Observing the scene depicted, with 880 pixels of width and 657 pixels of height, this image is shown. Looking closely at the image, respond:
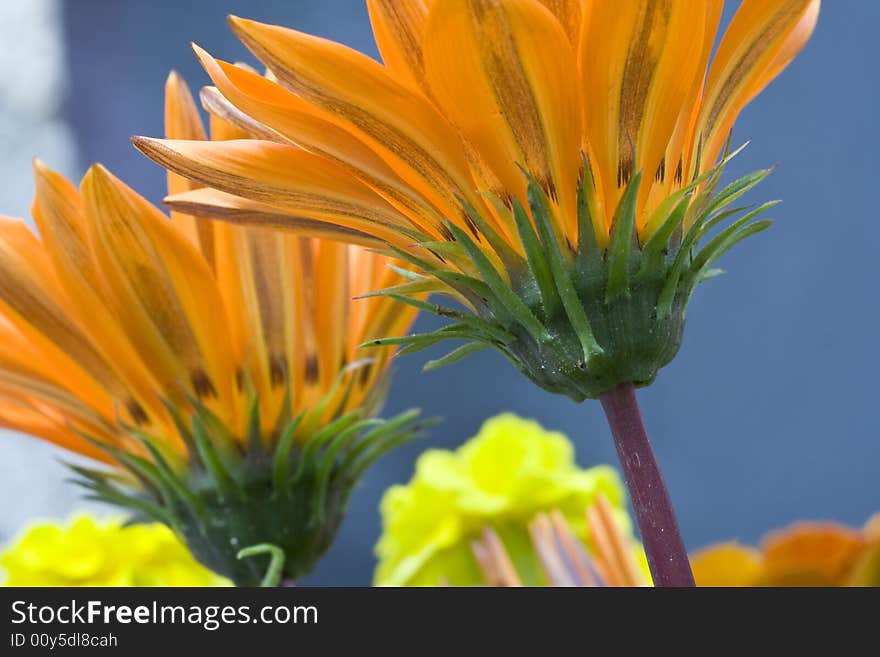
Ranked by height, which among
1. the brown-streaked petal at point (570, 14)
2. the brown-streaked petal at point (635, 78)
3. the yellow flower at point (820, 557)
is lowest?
the yellow flower at point (820, 557)

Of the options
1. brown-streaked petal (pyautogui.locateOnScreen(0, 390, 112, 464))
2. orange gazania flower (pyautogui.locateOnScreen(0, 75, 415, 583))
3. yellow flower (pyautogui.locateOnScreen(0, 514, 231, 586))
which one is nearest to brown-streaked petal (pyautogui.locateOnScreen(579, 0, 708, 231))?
orange gazania flower (pyautogui.locateOnScreen(0, 75, 415, 583))

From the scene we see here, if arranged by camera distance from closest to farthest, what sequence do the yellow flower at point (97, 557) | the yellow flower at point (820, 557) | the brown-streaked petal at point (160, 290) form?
the yellow flower at point (820, 557), the brown-streaked petal at point (160, 290), the yellow flower at point (97, 557)

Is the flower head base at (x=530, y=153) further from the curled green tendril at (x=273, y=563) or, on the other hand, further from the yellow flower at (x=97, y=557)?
the yellow flower at (x=97, y=557)

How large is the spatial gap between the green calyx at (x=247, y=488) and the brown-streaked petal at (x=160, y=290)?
1 centimetres

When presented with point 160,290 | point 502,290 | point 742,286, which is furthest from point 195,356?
point 742,286

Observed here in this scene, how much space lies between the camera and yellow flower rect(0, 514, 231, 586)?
0.46 metres

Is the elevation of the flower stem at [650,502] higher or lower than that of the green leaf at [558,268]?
lower

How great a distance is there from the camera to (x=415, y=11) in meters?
0.20

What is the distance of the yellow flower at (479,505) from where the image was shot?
19.5 inches

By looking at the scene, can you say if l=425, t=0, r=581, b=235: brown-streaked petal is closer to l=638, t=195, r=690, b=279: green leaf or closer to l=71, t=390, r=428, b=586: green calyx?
l=638, t=195, r=690, b=279: green leaf

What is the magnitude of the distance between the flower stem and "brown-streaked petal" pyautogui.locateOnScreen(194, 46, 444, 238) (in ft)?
0.21

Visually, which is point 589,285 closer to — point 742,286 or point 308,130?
point 308,130

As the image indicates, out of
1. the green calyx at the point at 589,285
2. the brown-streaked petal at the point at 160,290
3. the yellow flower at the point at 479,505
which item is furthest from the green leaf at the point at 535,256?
the yellow flower at the point at 479,505
